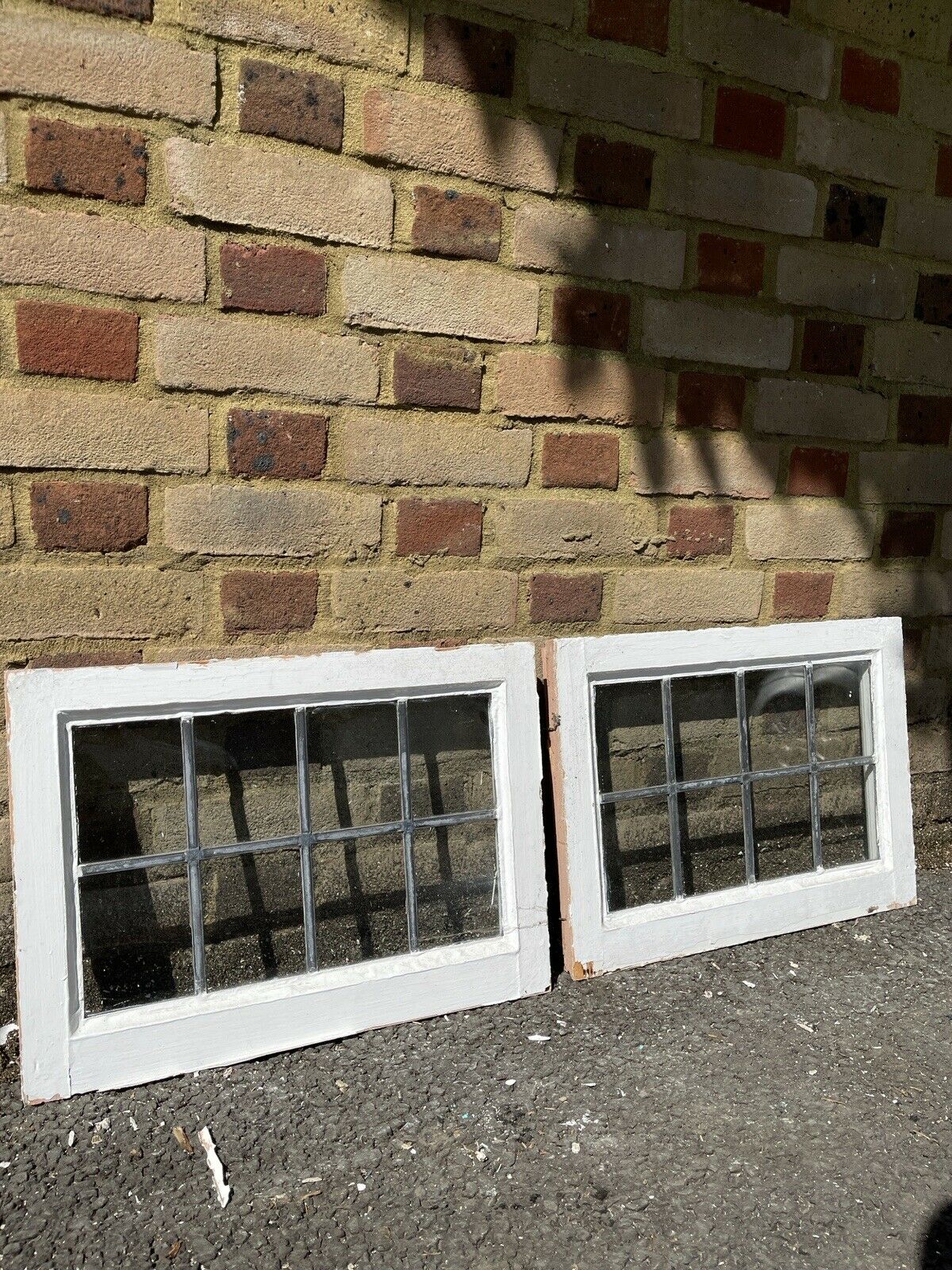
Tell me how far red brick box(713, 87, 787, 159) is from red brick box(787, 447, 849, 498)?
617mm

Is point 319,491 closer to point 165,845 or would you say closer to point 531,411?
point 531,411

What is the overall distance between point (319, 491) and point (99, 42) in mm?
759

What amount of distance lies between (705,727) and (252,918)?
97 cm

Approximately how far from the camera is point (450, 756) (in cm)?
185

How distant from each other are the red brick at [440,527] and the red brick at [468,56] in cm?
73

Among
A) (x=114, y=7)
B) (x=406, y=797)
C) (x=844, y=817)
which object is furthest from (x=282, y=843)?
(x=114, y=7)

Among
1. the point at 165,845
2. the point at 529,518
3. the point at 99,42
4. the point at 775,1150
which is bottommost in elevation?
the point at 775,1150

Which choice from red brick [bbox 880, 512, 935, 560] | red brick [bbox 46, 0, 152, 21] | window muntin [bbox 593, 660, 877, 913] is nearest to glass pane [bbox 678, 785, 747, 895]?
window muntin [bbox 593, 660, 877, 913]

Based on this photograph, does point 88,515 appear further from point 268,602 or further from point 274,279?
point 274,279

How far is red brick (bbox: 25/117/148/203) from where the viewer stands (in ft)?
5.07

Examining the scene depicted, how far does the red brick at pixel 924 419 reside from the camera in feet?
7.59

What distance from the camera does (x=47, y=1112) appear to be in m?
1.49

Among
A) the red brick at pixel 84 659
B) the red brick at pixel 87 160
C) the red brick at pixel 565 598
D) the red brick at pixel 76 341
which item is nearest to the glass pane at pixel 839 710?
the red brick at pixel 565 598

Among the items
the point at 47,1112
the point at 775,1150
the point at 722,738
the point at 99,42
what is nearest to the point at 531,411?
the point at 722,738
